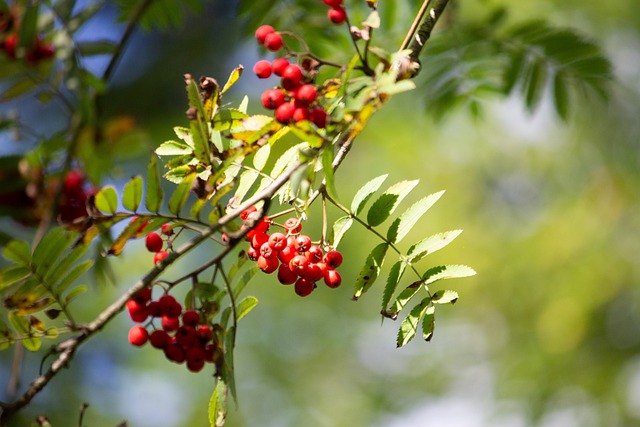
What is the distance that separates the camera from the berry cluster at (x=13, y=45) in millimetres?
2258

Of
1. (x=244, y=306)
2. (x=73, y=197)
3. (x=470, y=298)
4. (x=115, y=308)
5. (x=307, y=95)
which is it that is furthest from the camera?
(x=470, y=298)

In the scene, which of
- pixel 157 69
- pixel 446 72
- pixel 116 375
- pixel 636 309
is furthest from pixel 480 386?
pixel 157 69

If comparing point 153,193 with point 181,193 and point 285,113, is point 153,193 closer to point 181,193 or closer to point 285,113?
point 181,193

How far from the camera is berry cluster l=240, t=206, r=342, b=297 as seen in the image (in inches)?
49.7

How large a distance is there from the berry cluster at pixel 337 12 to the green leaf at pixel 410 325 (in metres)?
0.54

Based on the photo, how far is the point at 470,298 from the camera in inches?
235

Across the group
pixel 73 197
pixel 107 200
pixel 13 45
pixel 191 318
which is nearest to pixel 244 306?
pixel 191 318

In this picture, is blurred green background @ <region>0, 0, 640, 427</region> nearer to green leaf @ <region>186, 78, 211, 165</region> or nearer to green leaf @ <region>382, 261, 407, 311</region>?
green leaf @ <region>382, 261, 407, 311</region>

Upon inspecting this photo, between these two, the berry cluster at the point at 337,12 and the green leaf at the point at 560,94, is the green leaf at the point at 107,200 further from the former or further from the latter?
the green leaf at the point at 560,94

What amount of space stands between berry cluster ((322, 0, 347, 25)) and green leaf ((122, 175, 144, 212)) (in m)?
0.44

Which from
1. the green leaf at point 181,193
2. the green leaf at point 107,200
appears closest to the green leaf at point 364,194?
the green leaf at point 181,193

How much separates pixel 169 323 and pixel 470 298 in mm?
4911

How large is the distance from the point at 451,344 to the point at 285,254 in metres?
5.36

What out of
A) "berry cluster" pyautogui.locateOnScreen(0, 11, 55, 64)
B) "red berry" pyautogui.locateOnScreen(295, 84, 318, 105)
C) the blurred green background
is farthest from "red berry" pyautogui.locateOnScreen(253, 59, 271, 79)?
the blurred green background
